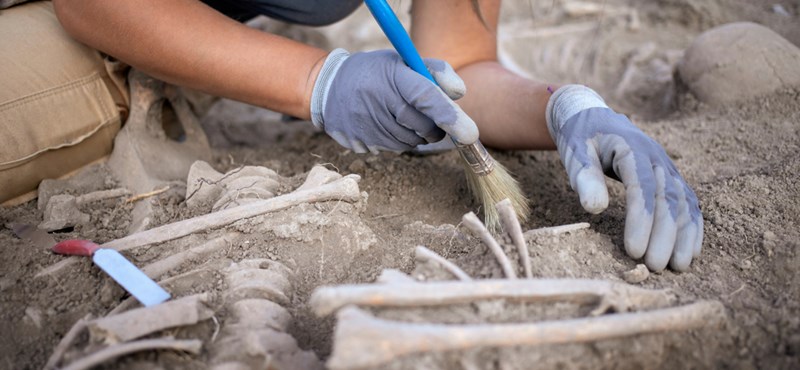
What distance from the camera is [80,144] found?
2150 millimetres

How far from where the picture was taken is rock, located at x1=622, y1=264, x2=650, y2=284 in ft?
4.85

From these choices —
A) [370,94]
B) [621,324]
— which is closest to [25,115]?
[370,94]

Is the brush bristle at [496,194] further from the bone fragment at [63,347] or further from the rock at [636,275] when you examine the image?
the bone fragment at [63,347]

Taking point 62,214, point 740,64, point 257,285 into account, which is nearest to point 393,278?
point 257,285

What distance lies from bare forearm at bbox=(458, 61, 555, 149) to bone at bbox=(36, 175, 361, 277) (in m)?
0.76

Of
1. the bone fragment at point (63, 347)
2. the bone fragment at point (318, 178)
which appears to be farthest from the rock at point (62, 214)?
the bone fragment at point (318, 178)

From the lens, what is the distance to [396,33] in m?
1.68

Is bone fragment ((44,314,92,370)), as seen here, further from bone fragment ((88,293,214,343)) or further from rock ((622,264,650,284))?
rock ((622,264,650,284))

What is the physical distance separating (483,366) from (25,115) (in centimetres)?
178

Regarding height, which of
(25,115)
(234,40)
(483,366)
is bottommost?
(483,366)

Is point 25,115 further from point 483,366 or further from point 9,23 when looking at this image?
point 483,366

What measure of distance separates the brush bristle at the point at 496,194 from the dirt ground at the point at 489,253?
12 centimetres

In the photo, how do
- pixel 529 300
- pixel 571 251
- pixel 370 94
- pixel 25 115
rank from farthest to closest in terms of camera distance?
pixel 25 115, pixel 370 94, pixel 571 251, pixel 529 300

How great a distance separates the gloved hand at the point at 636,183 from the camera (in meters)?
1.56
